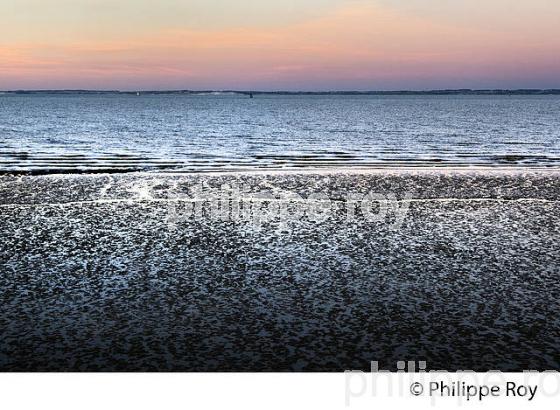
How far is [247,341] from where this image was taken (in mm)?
9227

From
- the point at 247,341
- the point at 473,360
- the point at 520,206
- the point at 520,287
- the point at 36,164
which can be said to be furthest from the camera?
the point at 36,164

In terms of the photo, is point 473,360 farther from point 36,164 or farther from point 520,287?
point 36,164

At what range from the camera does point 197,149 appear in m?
53.2

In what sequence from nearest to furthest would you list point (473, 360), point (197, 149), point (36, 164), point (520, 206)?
1. point (473, 360)
2. point (520, 206)
3. point (36, 164)
4. point (197, 149)
